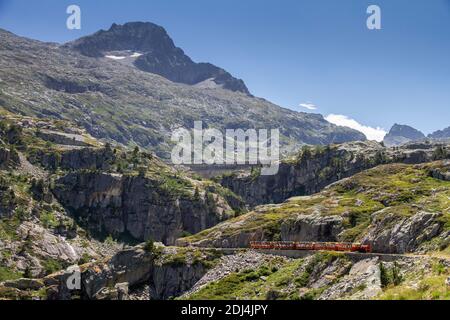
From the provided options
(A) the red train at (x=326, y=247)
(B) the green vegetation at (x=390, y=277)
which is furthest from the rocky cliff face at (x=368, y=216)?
(B) the green vegetation at (x=390, y=277)

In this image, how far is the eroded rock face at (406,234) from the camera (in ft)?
255

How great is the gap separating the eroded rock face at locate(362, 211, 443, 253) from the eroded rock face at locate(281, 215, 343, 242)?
3021 cm

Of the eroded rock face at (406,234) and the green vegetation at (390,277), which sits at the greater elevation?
the eroded rock face at (406,234)

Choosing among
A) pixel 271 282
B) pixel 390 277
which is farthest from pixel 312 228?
pixel 390 277

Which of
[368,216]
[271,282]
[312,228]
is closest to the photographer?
[271,282]

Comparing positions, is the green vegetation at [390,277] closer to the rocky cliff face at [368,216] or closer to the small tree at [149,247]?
the rocky cliff face at [368,216]

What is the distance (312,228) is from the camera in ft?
393

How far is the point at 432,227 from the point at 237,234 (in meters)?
63.0

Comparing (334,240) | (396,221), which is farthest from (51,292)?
(396,221)

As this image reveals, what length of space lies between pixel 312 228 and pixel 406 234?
1626 inches

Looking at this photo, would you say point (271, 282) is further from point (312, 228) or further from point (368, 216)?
point (368, 216)

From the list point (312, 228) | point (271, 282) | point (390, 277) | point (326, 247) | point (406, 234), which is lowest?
point (271, 282)

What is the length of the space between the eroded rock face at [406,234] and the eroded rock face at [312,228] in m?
30.2
